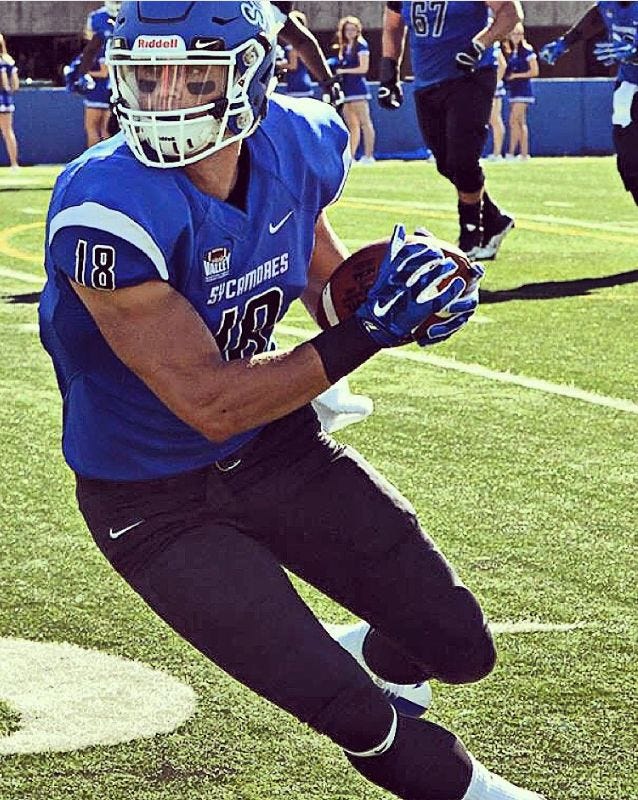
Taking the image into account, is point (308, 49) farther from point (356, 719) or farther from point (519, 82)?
point (519, 82)

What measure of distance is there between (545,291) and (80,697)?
19.5 ft

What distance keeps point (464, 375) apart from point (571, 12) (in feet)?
87.2

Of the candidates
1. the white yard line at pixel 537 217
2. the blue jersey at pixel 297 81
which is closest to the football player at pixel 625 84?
the white yard line at pixel 537 217

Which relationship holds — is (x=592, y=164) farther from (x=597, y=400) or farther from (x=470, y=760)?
(x=470, y=760)

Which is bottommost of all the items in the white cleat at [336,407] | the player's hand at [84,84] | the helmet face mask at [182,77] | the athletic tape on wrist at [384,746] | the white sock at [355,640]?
the player's hand at [84,84]

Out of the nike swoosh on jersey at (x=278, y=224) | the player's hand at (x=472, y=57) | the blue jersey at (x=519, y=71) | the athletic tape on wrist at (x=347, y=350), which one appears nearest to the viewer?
the athletic tape on wrist at (x=347, y=350)

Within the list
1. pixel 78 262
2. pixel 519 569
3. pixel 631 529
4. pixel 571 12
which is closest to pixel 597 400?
pixel 631 529

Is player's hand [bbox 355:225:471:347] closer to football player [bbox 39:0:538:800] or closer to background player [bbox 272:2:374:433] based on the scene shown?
football player [bbox 39:0:538:800]

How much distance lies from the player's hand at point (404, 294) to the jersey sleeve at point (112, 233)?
37 centimetres

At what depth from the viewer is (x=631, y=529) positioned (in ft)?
15.9

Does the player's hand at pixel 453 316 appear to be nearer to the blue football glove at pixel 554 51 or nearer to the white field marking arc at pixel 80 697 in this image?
the white field marking arc at pixel 80 697

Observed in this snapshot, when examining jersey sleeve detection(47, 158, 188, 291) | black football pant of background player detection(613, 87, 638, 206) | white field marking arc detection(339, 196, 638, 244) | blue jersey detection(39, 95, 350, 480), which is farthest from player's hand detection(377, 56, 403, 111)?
jersey sleeve detection(47, 158, 188, 291)

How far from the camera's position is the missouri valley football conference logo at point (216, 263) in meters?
3.06

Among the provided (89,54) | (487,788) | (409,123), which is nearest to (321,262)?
(487,788)
